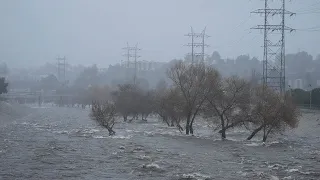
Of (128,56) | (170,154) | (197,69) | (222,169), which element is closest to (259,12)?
(197,69)

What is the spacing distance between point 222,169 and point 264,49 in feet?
122

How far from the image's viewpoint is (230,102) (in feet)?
174

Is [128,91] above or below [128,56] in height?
below

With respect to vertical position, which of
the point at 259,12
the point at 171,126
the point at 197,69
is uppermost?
the point at 259,12

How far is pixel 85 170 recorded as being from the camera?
27781 mm

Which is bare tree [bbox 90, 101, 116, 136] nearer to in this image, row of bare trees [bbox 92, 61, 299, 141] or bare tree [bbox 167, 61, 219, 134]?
row of bare trees [bbox 92, 61, 299, 141]

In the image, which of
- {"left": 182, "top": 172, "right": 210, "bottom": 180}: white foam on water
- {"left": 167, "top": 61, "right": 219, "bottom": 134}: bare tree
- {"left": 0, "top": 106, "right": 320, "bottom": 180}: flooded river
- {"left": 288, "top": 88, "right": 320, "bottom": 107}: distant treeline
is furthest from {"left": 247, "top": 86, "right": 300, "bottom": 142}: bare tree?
{"left": 288, "top": 88, "right": 320, "bottom": 107}: distant treeline

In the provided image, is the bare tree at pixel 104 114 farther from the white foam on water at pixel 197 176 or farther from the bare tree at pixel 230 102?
the white foam on water at pixel 197 176

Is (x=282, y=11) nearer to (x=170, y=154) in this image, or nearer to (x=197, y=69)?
(x=197, y=69)

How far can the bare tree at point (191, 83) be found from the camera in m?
56.4

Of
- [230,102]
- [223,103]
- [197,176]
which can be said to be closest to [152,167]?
[197,176]

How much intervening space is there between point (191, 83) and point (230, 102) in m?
7.12

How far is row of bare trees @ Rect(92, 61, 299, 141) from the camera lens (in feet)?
163

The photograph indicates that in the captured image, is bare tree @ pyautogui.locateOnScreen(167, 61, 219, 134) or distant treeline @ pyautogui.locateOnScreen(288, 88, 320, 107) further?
distant treeline @ pyautogui.locateOnScreen(288, 88, 320, 107)
